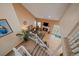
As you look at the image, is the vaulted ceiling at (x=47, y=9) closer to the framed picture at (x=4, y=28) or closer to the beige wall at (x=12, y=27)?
the beige wall at (x=12, y=27)

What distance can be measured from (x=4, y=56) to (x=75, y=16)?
101 cm

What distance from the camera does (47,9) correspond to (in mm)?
1574

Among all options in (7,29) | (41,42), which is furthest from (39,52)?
(7,29)

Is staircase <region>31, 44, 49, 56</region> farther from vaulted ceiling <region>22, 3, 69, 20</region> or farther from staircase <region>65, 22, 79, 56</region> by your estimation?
vaulted ceiling <region>22, 3, 69, 20</region>

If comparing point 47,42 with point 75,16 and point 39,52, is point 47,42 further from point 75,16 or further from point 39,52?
point 75,16

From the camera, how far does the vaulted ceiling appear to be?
1.55m

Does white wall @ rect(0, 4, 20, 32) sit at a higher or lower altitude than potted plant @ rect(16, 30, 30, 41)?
higher

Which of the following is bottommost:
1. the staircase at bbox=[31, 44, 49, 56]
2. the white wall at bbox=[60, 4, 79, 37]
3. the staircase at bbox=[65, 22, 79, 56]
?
the staircase at bbox=[31, 44, 49, 56]

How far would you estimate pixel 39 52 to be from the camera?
1.56 m

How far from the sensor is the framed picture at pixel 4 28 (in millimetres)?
1537

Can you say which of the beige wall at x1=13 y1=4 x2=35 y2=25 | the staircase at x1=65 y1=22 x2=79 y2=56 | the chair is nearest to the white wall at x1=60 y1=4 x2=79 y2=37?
the staircase at x1=65 y1=22 x2=79 y2=56

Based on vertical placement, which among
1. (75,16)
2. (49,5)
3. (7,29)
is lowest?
(7,29)

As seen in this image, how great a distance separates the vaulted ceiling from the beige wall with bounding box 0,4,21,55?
20cm

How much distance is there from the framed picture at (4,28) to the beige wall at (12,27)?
0.12ft
